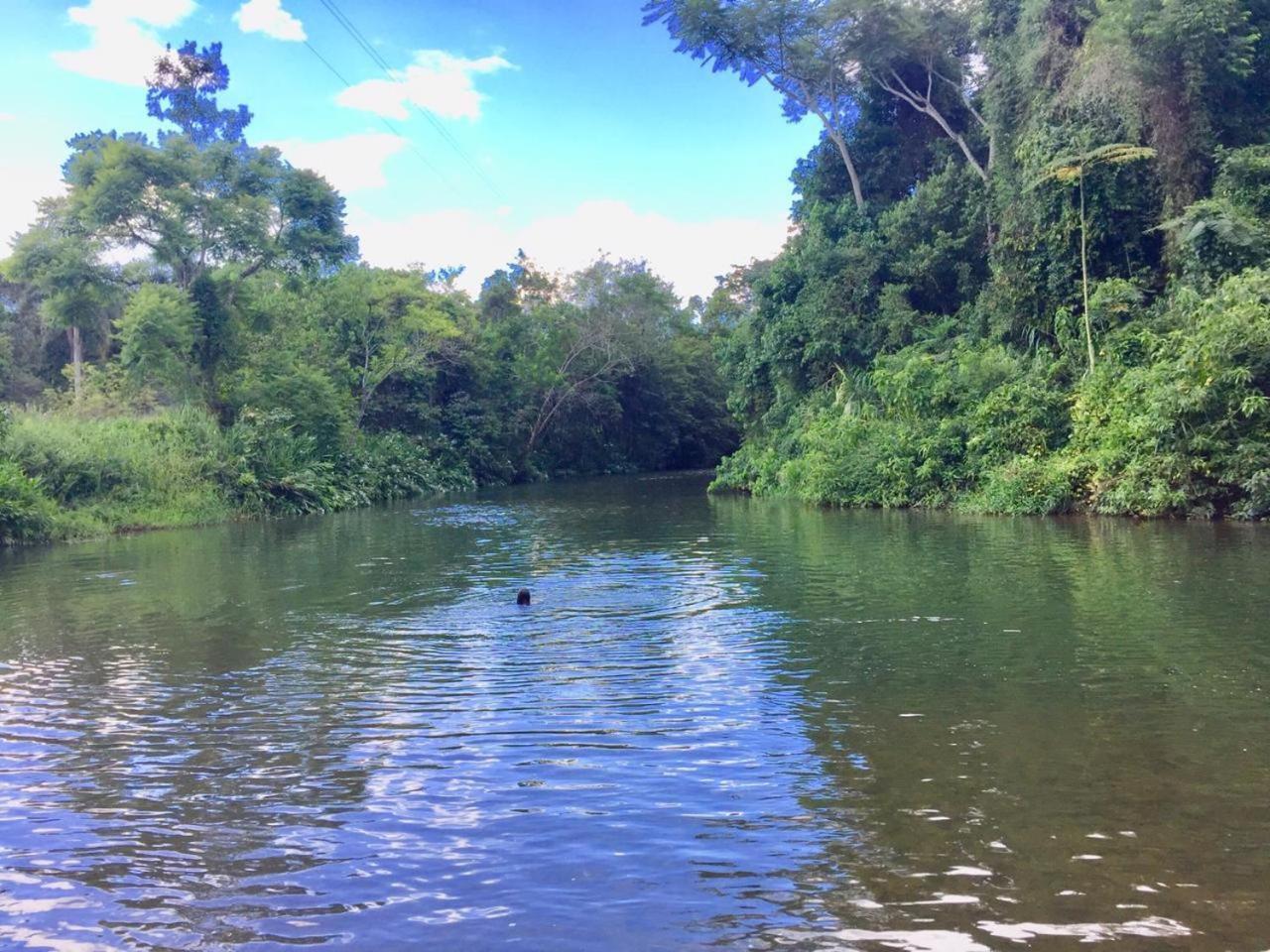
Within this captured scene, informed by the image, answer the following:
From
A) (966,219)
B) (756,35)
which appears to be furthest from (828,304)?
(756,35)

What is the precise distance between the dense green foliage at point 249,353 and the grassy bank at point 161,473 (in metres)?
0.07

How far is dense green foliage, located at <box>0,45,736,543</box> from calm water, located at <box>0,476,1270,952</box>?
49.5 ft

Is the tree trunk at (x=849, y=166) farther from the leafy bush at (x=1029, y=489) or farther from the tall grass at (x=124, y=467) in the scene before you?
the tall grass at (x=124, y=467)

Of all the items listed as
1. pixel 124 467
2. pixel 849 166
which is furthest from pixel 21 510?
pixel 849 166

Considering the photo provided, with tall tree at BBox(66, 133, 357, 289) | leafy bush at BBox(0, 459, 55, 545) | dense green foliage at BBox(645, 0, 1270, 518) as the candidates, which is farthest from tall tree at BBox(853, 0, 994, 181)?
leafy bush at BBox(0, 459, 55, 545)

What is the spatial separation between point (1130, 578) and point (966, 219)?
22150mm

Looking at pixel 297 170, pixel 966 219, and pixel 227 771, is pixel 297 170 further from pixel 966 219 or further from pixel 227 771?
pixel 227 771

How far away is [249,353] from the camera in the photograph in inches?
1415

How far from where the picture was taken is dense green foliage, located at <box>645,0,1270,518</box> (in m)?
19.9

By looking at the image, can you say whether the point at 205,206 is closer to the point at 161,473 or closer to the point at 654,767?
the point at 161,473

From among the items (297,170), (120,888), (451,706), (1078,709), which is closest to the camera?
(120,888)

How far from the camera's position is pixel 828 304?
33.5 m

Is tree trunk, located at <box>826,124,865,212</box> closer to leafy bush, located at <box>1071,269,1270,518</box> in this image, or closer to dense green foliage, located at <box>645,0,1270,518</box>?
dense green foliage, located at <box>645,0,1270,518</box>

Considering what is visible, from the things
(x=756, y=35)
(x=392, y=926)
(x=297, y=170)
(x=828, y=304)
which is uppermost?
(x=756, y=35)
